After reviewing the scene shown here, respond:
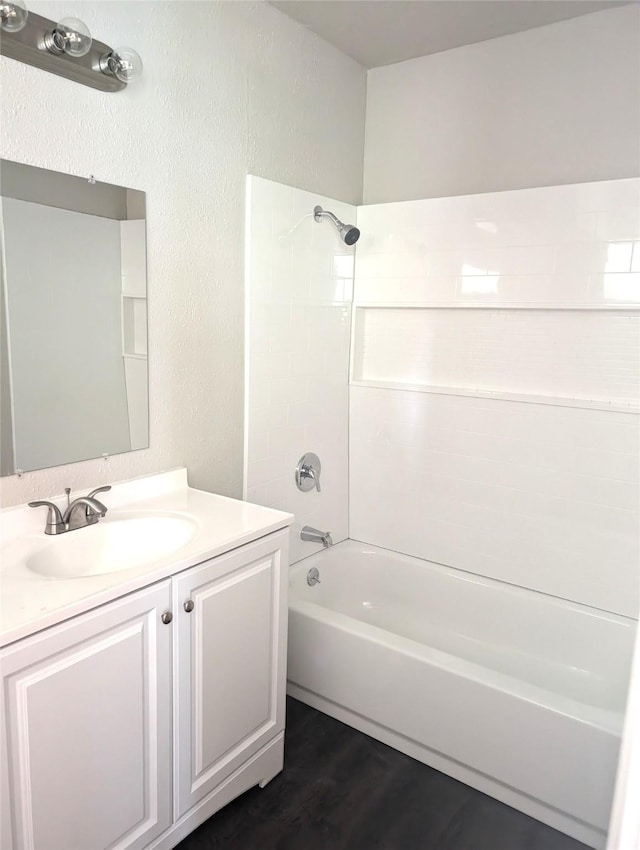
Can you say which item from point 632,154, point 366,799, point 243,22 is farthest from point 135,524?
point 632,154

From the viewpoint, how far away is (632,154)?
7.85 feet

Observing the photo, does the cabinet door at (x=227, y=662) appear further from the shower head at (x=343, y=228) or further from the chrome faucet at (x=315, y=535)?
the shower head at (x=343, y=228)

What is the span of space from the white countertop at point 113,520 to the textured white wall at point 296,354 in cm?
51

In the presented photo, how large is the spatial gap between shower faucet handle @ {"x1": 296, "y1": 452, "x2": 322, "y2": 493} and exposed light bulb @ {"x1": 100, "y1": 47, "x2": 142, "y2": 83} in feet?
5.29

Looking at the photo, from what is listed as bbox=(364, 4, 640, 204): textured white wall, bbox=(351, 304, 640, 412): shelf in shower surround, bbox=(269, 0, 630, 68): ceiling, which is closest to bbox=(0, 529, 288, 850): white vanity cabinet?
bbox=(351, 304, 640, 412): shelf in shower surround

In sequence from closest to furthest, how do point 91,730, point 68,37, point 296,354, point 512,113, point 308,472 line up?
point 91,730 < point 68,37 < point 512,113 < point 296,354 < point 308,472

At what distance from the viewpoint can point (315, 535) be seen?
2918 millimetres

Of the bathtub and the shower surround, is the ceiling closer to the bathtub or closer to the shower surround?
the shower surround

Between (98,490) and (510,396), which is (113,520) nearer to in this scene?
(98,490)

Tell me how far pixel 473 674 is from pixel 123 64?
84.7 inches

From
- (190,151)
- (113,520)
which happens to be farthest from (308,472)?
(190,151)

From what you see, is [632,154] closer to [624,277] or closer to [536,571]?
[624,277]

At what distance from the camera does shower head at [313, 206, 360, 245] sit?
2.70 metres

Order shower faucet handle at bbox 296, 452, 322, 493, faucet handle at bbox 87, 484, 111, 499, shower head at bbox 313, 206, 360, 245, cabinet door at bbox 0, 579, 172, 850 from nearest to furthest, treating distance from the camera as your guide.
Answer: cabinet door at bbox 0, 579, 172, 850 → faucet handle at bbox 87, 484, 111, 499 → shower head at bbox 313, 206, 360, 245 → shower faucet handle at bbox 296, 452, 322, 493
